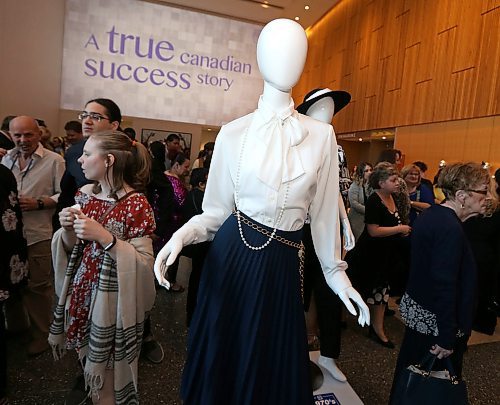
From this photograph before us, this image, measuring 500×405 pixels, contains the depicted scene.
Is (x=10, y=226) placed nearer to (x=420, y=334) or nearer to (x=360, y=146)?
(x=420, y=334)

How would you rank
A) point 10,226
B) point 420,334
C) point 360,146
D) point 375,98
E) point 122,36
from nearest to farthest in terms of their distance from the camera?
point 420,334 < point 10,226 < point 122,36 < point 375,98 < point 360,146

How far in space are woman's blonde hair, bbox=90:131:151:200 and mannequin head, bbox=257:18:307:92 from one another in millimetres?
776

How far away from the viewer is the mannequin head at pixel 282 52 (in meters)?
1.01

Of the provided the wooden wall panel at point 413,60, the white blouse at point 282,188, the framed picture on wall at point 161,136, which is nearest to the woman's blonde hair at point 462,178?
the white blouse at point 282,188

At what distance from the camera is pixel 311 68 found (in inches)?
448

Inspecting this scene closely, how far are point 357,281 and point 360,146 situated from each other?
7.62m

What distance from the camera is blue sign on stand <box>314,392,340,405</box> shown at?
1.82 meters

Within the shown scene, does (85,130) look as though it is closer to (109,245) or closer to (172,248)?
(109,245)

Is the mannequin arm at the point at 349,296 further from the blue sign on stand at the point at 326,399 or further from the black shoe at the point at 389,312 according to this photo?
the black shoe at the point at 389,312

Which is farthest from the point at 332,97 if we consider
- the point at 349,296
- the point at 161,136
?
the point at 161,136

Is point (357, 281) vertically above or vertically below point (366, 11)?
below

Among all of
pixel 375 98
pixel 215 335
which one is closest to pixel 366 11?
pixel 375 98

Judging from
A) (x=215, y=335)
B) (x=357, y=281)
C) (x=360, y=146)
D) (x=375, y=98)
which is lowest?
(x=357, y=281)

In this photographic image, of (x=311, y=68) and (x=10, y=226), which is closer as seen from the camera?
(x=10, y=226)
